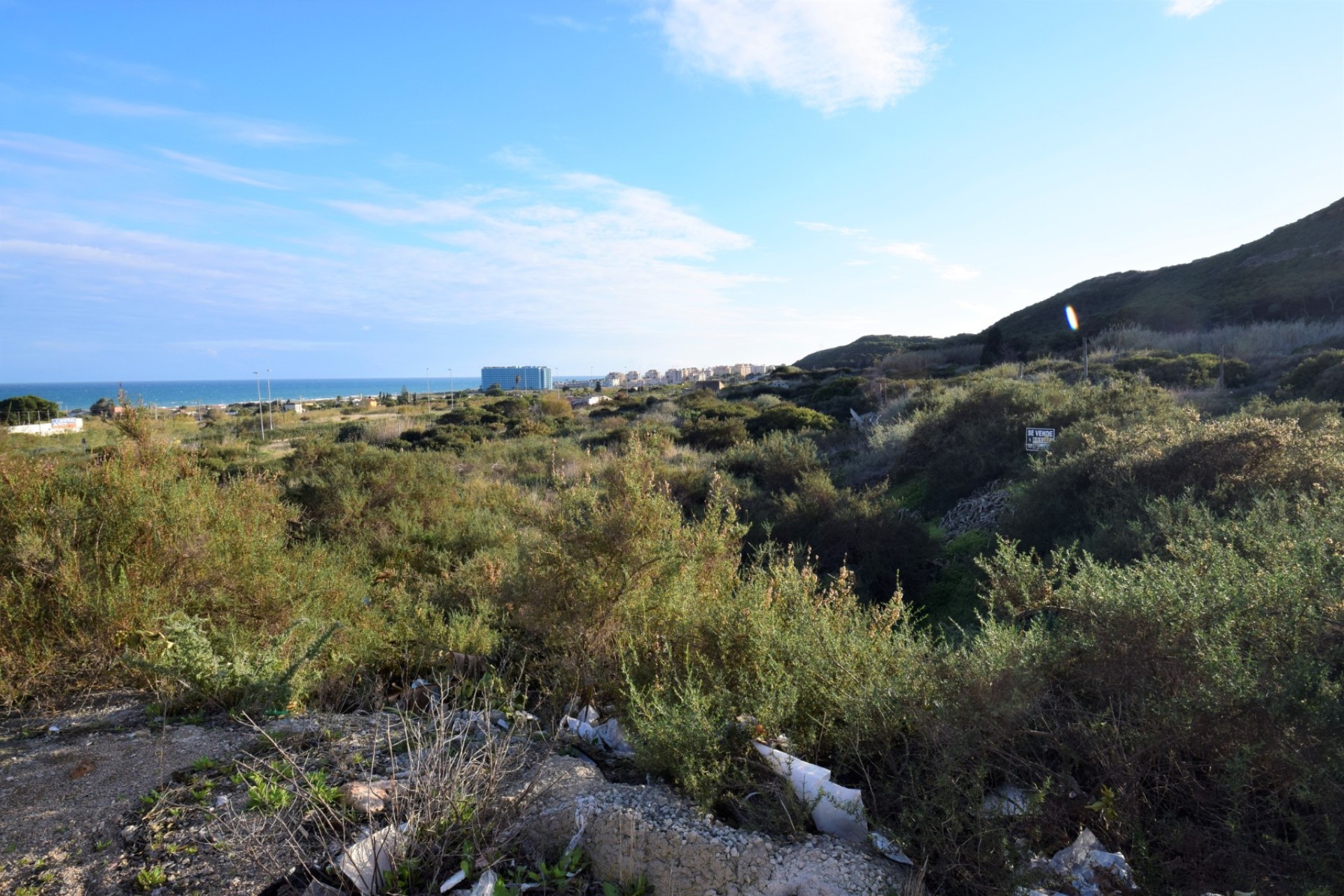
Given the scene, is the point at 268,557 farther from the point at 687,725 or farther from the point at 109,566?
the point at 687,725

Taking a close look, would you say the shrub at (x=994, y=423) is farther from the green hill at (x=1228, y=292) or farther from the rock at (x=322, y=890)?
the green hill at (x=1228, y=292)

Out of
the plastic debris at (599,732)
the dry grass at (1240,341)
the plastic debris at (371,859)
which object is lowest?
the plastic debris at (599,732)

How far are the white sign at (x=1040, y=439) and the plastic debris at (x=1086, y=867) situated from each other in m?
9.07

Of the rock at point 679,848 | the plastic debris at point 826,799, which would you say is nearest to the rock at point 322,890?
the rock at point 679,848

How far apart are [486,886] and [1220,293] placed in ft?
157

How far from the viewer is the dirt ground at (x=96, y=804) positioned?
2.55m

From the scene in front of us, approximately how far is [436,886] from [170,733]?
1902 mm

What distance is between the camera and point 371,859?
8.63ft

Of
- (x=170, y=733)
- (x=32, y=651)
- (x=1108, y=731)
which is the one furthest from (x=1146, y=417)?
(x=32, y=651)

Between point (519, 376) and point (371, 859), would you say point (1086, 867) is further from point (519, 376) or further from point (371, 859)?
point (519, 376)

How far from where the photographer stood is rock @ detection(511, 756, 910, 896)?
2.42 metres

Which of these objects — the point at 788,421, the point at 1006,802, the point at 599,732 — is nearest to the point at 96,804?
the point at 599,732

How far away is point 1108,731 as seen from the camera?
264cm

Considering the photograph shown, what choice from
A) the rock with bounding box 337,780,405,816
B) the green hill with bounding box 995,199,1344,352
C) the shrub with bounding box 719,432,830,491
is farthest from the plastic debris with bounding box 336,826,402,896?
the green hill with bounding box 995,199,1344,352
